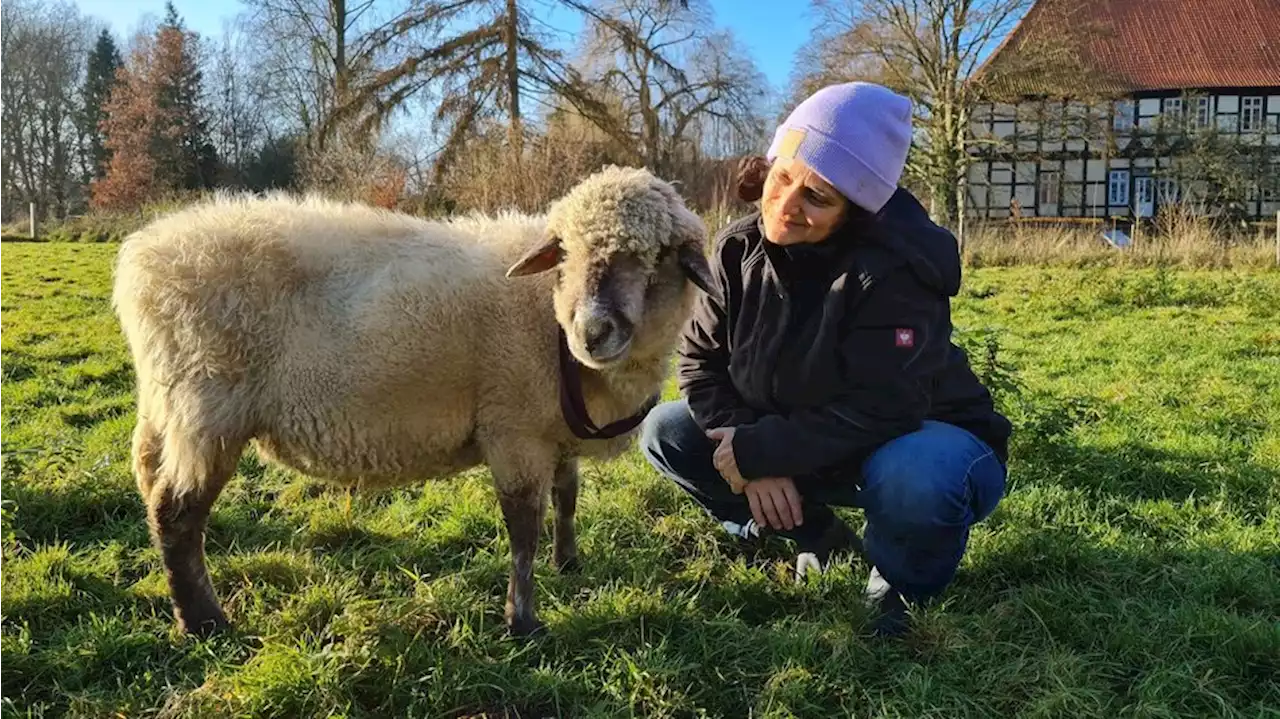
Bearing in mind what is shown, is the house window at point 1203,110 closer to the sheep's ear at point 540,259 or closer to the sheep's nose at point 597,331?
the sheep's ear at point 540,259

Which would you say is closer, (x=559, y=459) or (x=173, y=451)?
(x=173, y=451)

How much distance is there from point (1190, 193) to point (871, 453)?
29.6 metres

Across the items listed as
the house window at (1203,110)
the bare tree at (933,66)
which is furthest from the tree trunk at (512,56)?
the house window at (1203,110)

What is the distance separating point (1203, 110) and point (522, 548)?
1320 inches

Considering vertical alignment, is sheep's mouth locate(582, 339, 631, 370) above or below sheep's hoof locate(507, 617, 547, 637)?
above

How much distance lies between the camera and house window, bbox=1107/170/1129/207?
28984 mm

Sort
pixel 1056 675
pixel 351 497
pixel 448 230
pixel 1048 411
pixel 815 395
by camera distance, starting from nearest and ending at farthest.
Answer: pixel 1056 675 → pixel 815 395 → pixel 448 230 → pixel 351 497 → pixel 1048 411

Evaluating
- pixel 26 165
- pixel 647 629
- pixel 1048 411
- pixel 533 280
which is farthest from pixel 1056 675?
pixel 26 165

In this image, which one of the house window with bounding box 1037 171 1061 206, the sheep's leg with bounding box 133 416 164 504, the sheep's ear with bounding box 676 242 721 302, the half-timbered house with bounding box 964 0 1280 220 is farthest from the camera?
the house window with bounding box 1037 171 1061 206

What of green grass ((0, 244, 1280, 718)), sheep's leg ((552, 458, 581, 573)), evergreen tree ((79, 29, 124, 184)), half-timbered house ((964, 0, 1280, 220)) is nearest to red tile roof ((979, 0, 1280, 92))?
half-timbered house ((964, 0, 1280, 220))

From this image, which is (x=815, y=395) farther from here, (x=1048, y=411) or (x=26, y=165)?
(x=26, y=165)

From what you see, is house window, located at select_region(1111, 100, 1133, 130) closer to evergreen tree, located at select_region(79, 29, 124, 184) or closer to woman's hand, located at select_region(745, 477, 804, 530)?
woman's hand, located at select_region(745, 477, 804, 530)

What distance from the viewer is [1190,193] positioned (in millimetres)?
26547

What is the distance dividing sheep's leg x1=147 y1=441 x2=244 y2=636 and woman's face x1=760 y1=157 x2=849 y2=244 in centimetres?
175
